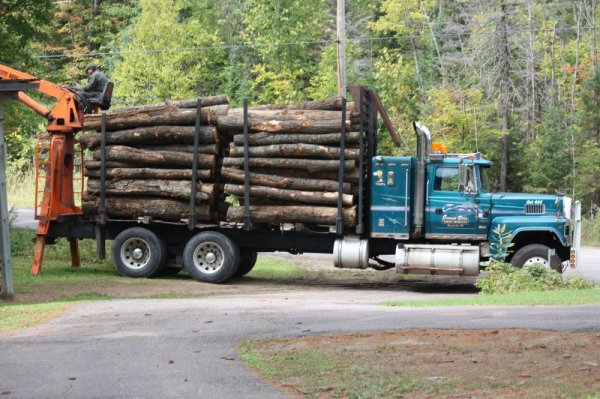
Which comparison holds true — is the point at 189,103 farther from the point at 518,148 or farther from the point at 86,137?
the point at 518,148

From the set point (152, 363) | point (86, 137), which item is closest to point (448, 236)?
point (86, 137)

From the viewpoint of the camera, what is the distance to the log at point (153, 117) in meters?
21.7

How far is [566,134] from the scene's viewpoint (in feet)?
127

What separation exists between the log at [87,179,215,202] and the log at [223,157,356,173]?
787mm

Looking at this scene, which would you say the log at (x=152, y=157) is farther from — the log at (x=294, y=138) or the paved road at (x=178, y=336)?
the paved road at (x=178, y=336)

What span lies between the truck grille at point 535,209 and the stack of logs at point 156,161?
644 centimetres

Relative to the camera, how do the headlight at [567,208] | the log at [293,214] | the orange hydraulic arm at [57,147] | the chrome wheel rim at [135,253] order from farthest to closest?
the orange hydraulic arm at [57,147]
the chrome wheel rim at [135,253]
the log at [293,214]
the headlight at [567,208]

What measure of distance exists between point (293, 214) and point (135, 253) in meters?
3.71

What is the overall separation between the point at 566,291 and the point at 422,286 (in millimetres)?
5156

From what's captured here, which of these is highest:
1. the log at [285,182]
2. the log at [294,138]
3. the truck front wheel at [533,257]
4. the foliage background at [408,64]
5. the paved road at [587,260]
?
the foliage background at [408,64]

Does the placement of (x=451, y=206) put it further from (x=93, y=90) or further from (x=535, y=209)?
(x=93, y=90)

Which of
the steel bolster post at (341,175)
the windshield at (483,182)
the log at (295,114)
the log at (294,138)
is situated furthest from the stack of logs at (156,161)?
the windshield at (483,182)

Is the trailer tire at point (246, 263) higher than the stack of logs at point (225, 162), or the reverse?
the stack of logs at point (225, 162)

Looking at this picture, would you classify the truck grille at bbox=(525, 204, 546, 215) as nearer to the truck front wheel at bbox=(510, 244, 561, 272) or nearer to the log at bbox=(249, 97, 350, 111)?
the truck front wheel at bbox=(510, 244, 561, 272)
